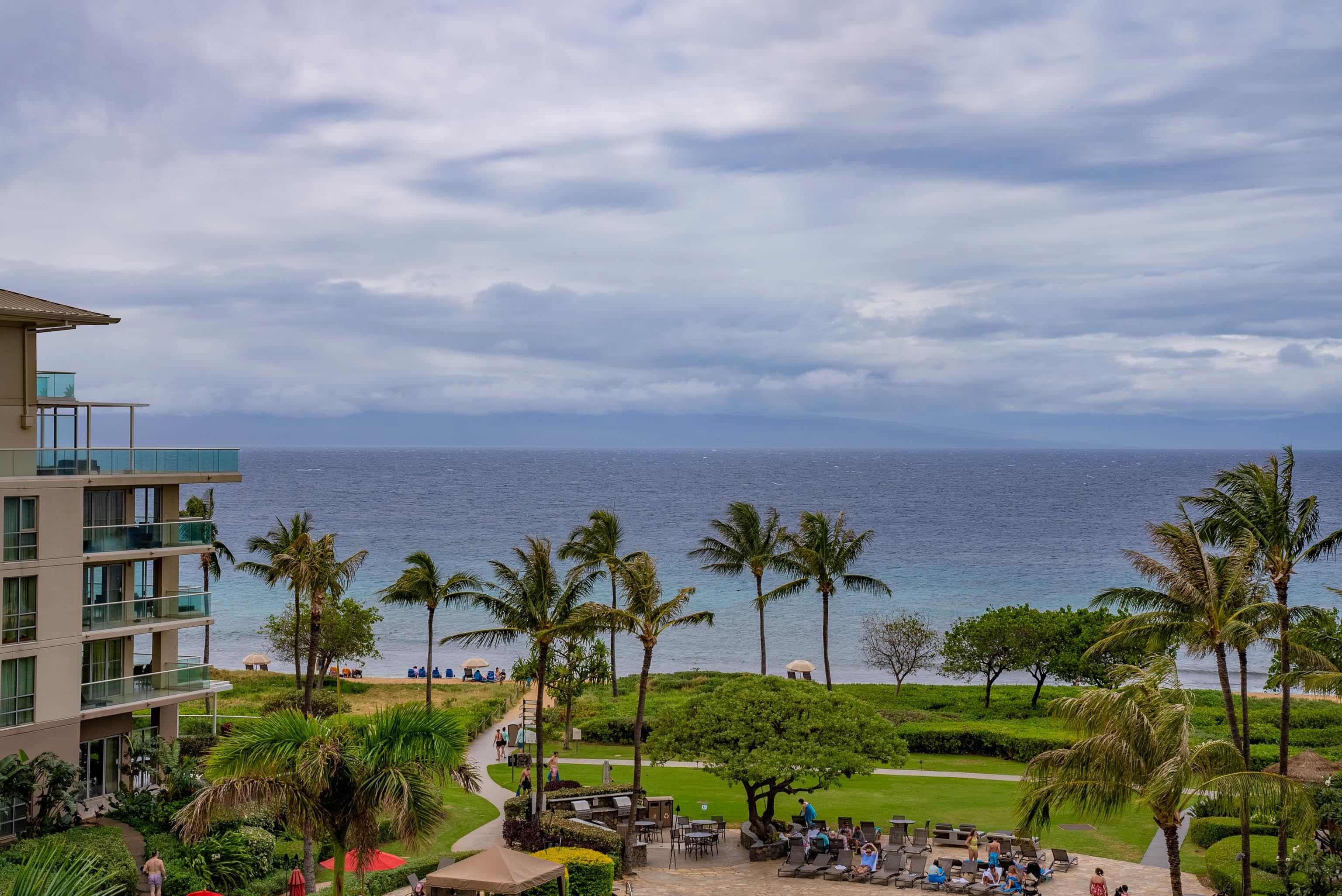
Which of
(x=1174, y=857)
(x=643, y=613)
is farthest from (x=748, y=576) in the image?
(x=1174, y=857)

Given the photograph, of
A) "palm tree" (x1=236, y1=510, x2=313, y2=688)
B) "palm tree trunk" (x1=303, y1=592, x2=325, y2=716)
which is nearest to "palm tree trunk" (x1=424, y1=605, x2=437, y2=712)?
"palm tree" (x1=236, y1=510, x2=313, y2=688)

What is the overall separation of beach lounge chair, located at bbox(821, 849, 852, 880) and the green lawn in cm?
436

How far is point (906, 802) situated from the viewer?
3766cm

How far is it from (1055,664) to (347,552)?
4159 inches

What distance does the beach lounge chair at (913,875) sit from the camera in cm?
2881

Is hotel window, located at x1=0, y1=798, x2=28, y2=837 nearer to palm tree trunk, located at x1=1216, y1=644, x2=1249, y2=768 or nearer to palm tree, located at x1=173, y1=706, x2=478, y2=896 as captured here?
palm tree, located at x1=173, y1=706, x2=478, y2=896

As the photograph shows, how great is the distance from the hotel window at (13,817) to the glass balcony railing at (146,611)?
5.03 m

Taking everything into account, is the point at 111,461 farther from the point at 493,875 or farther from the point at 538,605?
the point at 493,875

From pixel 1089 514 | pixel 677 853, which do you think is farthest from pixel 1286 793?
pixel 1089 514

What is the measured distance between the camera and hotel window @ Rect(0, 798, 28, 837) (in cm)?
2880

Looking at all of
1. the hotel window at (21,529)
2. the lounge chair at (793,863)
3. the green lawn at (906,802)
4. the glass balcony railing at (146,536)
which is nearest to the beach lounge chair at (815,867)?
the lounge chair at (793,863)

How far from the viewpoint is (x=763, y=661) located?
53250mm

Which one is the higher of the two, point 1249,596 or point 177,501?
point 177,501

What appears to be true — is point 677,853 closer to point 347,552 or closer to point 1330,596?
point 1330,596
